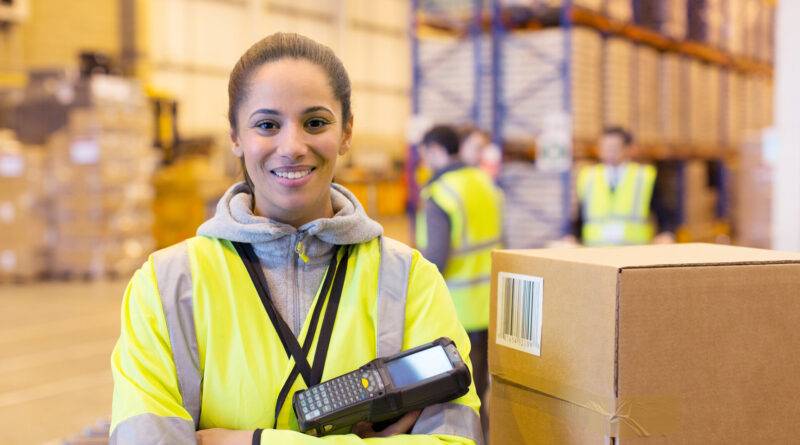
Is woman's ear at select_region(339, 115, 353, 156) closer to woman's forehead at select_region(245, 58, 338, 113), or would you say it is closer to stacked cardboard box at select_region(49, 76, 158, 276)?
woman's forehead at select_region(245, 58, 338, 113)

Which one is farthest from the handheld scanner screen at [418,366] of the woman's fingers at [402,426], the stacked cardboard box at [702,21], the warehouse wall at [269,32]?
the warehouse wall at [269,32]

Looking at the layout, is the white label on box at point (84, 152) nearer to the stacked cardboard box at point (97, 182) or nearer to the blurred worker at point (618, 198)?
the stacked cardboard box at point (97, 182)

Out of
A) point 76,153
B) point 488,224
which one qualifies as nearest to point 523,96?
point 488,224

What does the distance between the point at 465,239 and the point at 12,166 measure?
877 centimetres

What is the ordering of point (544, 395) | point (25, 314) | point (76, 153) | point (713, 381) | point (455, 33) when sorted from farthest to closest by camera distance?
point (76, 153), point (455, 33), point (25, 314), point (544, 395), point (713, 381)

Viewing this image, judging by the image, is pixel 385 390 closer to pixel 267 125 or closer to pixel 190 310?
pixel 190 310

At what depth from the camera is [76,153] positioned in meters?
11.5

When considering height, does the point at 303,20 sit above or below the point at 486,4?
above

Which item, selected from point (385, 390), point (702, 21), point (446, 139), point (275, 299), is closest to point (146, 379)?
point (275, 299)

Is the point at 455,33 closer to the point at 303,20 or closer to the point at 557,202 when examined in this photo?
the point at 557,202

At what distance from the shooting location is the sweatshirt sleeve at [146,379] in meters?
1.50

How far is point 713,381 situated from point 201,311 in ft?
3.00

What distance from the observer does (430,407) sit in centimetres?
161

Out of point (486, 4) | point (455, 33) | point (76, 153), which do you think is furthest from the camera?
point (76, 153)
